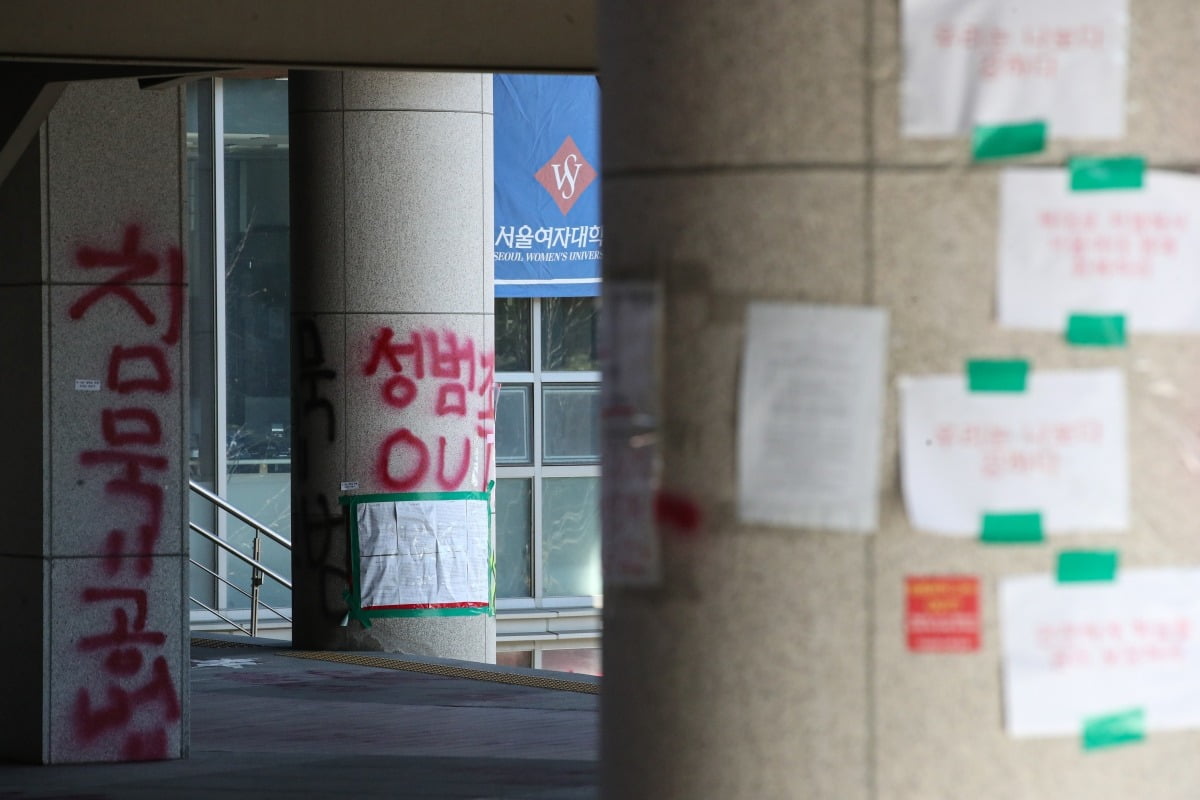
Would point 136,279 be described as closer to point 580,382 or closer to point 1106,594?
point 1106,594

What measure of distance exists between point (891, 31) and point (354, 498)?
9.93 meters

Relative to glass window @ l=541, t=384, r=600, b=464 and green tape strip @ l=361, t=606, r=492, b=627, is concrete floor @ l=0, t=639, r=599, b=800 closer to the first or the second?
green tape strip @ l=361, t=606, r=492, b=627

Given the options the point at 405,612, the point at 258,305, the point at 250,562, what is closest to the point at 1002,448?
the point at 405,612

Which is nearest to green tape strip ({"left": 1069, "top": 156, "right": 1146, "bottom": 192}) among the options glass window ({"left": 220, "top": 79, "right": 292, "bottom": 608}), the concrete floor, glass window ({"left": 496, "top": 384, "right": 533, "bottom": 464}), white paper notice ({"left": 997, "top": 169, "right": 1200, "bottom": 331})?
white paper notice ({"left": 997, "top": 169, "right": 1200, "bottom": 331})

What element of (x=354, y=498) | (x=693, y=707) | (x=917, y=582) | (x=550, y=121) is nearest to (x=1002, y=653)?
(x=917, y=582)

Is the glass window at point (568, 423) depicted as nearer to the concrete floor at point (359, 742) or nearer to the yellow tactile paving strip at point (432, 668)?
the yellow tactile paving strip at point (432, 668)

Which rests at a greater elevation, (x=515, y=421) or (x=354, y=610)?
(x=515, y=421)

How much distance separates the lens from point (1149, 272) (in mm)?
3070

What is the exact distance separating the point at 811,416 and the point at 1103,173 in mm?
604

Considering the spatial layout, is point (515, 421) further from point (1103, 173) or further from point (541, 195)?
point (1103, 173)

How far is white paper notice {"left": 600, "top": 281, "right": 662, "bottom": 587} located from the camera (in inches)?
125

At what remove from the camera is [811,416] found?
3.05 metres

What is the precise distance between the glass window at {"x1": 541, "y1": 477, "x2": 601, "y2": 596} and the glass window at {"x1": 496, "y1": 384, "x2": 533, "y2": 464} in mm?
453

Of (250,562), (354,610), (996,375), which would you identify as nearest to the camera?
(996,375)
